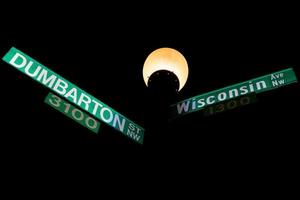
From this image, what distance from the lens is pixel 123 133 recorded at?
3.87 m

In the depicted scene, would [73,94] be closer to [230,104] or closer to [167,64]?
[167,64]

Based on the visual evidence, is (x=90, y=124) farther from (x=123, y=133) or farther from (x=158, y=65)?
(x=158, y=65)

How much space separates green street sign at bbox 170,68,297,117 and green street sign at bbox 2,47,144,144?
24.2 inches

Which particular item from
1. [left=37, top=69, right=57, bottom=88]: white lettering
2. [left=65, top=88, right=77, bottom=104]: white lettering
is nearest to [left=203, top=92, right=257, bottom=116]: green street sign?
[left=65, top=88, right=77, bottom=104]: white lettering

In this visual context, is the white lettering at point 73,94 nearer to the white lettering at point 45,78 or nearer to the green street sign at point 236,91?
the white lettering at point 45,78

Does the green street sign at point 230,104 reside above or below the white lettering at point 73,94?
above

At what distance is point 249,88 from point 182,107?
894 mm

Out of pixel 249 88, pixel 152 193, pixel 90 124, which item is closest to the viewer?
pixel 152 193

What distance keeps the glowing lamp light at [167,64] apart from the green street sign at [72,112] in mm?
1031

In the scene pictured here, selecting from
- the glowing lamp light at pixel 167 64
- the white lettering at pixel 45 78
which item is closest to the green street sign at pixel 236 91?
the glowing lamp light at pixel 167 64

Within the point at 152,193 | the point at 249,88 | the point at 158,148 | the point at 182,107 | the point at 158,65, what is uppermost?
the point at 158,65

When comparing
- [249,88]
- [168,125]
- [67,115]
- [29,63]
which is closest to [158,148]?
[168,125]

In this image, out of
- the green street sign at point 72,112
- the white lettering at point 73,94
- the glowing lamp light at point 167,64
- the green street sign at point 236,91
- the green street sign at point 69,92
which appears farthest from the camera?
the glowing lamp light at point 167,64

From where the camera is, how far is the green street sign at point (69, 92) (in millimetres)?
3648
